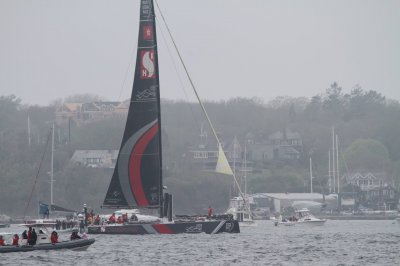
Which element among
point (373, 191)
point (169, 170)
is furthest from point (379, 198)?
point (169, 170)

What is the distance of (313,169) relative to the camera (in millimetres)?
185750

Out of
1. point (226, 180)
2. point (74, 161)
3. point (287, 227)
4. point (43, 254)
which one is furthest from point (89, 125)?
point (43, 254)

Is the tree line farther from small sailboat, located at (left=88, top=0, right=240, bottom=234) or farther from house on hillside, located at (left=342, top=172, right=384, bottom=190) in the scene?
small sailboat, located at (left=88, top=0, right=240, bottom=234)

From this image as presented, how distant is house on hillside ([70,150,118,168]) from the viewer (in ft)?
559

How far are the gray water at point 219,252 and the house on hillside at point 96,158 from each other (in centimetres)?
9394

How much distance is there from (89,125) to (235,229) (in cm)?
12164

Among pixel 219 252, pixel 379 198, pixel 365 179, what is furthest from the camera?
pixel 365 179

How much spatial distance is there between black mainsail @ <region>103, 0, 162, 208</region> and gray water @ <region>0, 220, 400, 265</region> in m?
2.85

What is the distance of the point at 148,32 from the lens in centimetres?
7294

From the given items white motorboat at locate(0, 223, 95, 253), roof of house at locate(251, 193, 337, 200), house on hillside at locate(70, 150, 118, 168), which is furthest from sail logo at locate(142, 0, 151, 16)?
house on hillside at locate(70, 150, 118, 168)

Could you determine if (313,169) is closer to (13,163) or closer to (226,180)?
(226,180)

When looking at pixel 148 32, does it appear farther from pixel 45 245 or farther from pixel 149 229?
pixel 45 245

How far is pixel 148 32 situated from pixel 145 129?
19.0 feet

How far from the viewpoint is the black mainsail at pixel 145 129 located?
7262 centimetres
